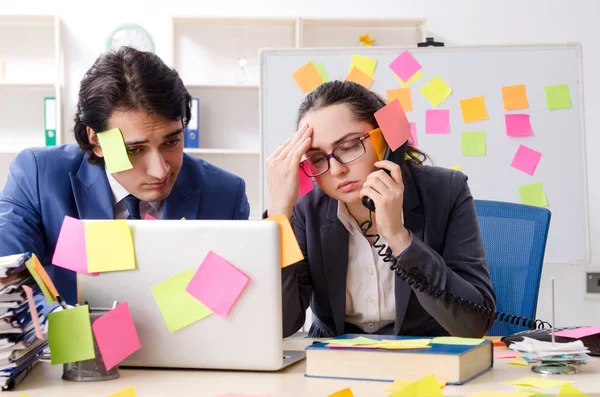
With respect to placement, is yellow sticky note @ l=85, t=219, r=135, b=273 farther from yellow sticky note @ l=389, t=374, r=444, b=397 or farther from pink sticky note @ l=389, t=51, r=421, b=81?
pink sticky note @ l=389, t=51, r=421, b=81

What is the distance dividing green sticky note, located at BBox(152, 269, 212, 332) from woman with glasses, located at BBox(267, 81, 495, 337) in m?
0.46

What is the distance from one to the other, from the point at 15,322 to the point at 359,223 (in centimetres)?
87

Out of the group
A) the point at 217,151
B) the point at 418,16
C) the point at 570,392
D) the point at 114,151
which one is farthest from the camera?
the point at 418,16

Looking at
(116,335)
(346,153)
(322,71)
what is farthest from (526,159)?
(116,335)

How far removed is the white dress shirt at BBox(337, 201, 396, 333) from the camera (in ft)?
5.56

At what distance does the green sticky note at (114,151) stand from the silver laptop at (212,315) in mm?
413

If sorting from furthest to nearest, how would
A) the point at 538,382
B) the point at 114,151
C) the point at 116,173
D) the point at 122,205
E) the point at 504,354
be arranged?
the point at 122,205 → the point at 116,173 → the point at 114,151 → the point at 504,354 → the point at 538,382

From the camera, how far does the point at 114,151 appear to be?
158 centimetres

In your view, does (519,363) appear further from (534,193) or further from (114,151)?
(534,193)

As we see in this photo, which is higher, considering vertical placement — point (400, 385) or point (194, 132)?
point (194, 132)

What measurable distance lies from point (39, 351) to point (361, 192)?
2.30 ft

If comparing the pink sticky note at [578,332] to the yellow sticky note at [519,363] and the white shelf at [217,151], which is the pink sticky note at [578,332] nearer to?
the yellow sticky note at [519,363]

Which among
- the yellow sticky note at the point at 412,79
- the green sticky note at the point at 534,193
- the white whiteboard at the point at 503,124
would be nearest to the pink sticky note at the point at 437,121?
the white whiteboard at the point at 503,124

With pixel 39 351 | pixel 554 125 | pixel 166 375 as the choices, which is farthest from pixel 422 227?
pixel 554 125
